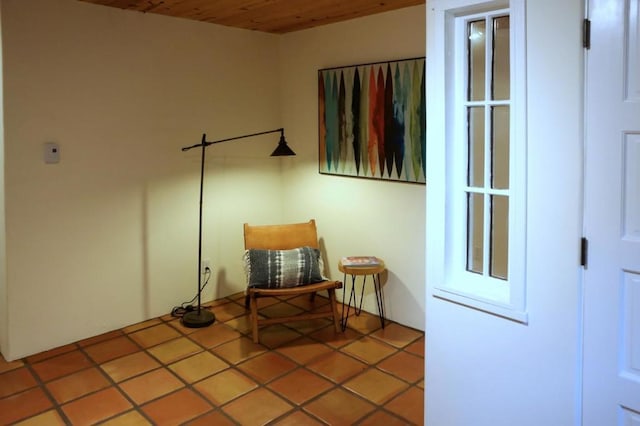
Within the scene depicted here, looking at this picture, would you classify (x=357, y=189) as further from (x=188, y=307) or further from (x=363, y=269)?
(x=188, y=307)

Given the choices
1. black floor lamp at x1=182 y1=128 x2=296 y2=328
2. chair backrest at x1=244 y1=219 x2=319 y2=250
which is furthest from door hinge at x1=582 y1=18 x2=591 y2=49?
chair backrest at x1=244 y1=219 x2=319 y2=250

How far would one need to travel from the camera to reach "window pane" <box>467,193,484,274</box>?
2.09m

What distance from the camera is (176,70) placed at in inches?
153

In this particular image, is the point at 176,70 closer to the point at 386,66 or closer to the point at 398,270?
the point at 386,66

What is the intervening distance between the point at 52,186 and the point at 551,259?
2.88m

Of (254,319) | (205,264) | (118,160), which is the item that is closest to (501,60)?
(254,319)

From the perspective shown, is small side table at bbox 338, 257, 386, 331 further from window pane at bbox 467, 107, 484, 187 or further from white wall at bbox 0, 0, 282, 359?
window pane at bbox 467, 107, 484, 187

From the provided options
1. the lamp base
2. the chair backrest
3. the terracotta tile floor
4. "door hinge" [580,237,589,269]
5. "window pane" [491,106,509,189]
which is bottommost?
the terracotta tile floor

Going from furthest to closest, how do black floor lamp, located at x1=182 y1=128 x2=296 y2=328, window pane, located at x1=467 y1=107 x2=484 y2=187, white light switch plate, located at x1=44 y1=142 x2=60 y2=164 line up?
black floor lamp, located at x1=182 y1=128 x2=296 y2=328 → white light switch plate, located at x1=44 y1=142 x2=60 y2=164 → window pane, located at x1=467 y1=107 x2=484 y2=187

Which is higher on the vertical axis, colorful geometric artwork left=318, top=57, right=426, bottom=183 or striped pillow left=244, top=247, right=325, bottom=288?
colorful geometric artwork left=318, top=57, right=426, bottom=183

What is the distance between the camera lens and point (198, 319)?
3.84m

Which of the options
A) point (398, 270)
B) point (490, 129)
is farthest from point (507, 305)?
point (398, 270)

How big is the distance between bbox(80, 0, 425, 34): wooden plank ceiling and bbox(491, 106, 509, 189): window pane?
5.47 feet

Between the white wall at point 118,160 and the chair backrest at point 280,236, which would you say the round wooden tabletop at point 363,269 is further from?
the white wall at point 118,160
